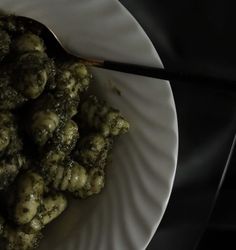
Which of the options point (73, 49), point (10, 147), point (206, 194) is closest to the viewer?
point (10, 147)

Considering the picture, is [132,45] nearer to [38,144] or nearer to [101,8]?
[101,8]

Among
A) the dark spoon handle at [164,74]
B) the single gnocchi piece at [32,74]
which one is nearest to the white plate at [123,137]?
the dark spoon handle at [164,74]

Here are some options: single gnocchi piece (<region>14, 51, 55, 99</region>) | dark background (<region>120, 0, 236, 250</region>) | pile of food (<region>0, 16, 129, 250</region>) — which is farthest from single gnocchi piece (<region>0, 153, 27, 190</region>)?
dark background (<region>120, 0, 236, 250</region>)

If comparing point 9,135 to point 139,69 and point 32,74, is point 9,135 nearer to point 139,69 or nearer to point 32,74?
point 32,74

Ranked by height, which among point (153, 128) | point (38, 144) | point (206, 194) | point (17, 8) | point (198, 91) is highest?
point (17, 8)

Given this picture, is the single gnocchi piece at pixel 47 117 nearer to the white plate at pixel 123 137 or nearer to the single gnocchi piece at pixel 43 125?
the single gnocchi piece at pixel 43 125

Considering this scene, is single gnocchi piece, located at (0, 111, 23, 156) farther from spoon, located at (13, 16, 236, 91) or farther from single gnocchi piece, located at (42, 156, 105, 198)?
spoon, located at (13, 16, 236, 91)

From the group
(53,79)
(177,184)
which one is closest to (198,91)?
(177,184)
